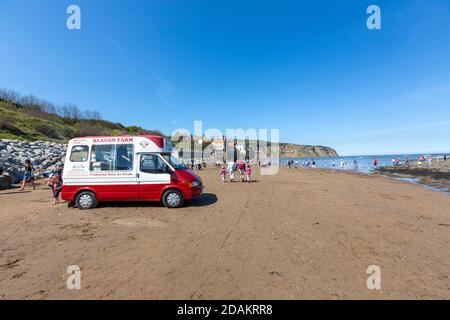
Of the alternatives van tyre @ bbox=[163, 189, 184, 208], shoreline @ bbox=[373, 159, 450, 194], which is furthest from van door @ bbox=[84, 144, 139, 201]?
shoreline @ bbox=[373, 159, 450, 194]

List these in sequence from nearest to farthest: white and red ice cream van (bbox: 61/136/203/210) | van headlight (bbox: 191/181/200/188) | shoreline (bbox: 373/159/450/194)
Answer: white and red ice cream van (bbox: 61/136/203/210) → van headlight (bbox: 191/181/200/188) → shoreline (bbox: 373/159/450/194)

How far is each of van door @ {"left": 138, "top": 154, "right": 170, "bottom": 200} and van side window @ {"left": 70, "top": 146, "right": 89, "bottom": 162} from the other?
6.95 feet

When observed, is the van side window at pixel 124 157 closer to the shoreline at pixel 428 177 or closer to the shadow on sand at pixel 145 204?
the shadow on sand at pixel 145 204

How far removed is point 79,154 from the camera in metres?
7.71

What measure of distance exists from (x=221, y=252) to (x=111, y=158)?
5.89m

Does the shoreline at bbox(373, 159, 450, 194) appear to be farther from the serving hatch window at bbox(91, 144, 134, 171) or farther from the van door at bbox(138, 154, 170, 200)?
the serving hatch window at bbox(91, 144, 134, 171)

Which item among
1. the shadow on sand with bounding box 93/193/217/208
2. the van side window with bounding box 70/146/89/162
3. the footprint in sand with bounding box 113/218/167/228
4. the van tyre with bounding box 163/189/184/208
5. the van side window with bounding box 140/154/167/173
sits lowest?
the footprint in sand with bounding box 113/218/167/228

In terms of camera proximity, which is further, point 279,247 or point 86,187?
point 86,187

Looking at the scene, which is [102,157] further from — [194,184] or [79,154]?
[194,184]

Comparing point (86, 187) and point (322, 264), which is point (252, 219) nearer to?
point (322, 264)

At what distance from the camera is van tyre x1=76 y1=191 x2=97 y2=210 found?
769 centimetres
